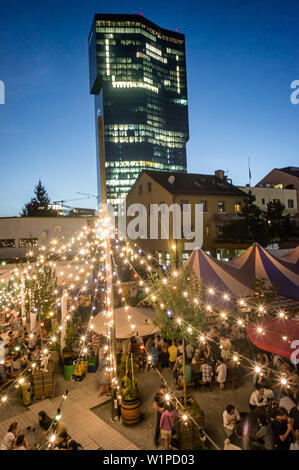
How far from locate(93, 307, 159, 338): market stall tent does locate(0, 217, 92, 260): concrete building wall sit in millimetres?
11906

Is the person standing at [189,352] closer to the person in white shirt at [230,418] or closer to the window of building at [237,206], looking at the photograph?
the person in white shirt at [230,418]

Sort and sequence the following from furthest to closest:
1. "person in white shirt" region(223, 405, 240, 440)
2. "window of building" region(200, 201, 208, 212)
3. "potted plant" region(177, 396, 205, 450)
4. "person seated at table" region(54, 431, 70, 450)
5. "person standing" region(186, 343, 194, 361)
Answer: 1. "window of building" region(200, 201, 208, 212)
2. "person standing" region(186, 343, 194, 361)
3. "person in white shirt" region(223, 405, 240, 440)
4. "potted plant" region(177, 396, 205, 450)
5. "person seated at table" region(54, 431, 70, 450)

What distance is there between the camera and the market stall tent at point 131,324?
9750mm

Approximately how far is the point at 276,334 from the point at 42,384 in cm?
731

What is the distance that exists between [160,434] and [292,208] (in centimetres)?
3749

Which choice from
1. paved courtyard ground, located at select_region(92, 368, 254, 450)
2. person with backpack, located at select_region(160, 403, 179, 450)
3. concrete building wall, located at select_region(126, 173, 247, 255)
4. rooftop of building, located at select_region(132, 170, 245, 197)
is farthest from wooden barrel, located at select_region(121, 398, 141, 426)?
rooftop of building, located at select_region(132, 170, 245, 197)

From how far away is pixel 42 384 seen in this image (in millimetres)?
8477

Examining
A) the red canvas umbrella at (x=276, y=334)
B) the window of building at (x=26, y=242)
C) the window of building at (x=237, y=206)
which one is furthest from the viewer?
the window of building at (x=237, y=206)

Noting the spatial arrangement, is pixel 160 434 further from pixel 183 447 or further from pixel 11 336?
pixel 11 336

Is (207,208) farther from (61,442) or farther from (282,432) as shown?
(61,442)

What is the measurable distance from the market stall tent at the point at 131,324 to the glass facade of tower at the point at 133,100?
91.2 m

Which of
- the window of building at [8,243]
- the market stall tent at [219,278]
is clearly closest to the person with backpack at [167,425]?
the market stall tent at [219,278]

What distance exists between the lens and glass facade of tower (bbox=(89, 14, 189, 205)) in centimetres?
10056

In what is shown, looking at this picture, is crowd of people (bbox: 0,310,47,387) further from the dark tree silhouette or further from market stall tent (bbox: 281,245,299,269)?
the dark tree silhouette
